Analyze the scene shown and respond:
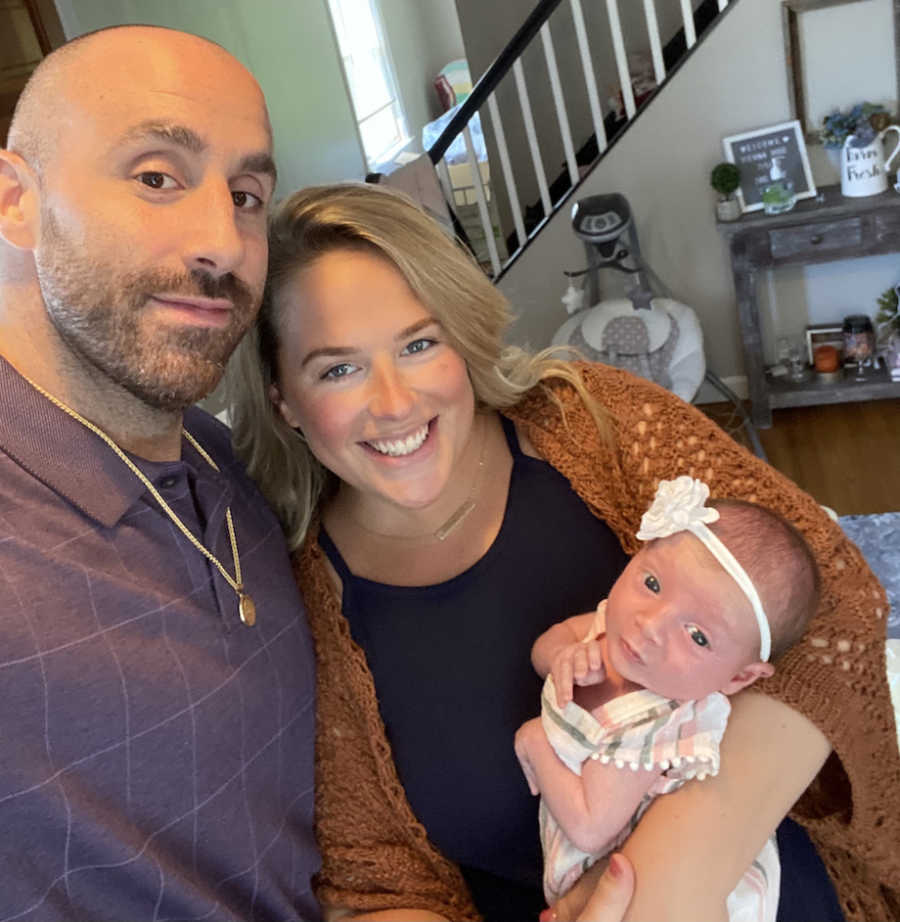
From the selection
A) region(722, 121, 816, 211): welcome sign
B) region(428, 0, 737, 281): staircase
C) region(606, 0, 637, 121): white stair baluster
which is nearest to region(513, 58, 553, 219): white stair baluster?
region(428, 0, 737, 281): staircase

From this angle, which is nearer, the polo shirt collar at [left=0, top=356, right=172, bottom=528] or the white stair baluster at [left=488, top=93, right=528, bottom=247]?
the polo shirt collar at [left=0, top=356, right=172, bottom=528]

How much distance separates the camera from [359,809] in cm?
127

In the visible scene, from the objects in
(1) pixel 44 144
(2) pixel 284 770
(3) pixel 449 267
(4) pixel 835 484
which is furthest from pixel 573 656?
(4) pixel 835 484

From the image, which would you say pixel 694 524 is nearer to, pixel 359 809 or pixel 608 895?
pixel 608 895

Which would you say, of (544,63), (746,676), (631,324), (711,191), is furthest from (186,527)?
(544,63)

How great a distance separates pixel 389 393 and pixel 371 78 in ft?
17.4

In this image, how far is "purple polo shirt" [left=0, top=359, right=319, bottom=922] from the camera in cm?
88

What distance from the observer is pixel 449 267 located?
128 centimetres

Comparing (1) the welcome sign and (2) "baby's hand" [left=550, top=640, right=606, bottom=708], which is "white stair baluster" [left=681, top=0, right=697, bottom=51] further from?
(2) "baby's hand" [left=550, top=640, right=606, bottom=708]

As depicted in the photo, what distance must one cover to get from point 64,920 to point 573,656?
2.04 ft

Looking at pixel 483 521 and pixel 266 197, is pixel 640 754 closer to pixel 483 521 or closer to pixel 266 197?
pixel 483 521

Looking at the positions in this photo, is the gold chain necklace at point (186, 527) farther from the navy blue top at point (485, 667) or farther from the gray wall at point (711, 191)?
the gray wall at point (711, 191)

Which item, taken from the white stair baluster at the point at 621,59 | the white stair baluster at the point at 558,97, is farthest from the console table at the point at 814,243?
the white stair baluster at the point at 558,97

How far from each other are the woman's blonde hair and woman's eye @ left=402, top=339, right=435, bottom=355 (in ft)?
0.10
